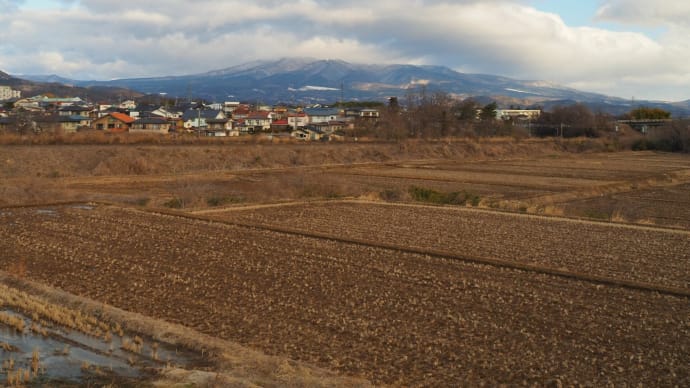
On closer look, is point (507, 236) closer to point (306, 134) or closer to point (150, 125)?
point (306, 134)

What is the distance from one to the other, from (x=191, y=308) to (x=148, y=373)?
255 cm

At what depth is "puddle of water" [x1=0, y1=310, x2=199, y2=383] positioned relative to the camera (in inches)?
290

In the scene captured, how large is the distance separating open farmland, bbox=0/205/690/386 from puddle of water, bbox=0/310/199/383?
38.3 inches

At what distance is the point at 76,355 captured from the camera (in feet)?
26.1

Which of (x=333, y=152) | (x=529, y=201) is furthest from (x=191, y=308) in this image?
(x=333, y=152)

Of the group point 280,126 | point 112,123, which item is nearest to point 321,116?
point 280,126

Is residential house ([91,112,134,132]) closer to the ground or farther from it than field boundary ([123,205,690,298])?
farther from it

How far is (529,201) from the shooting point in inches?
1027

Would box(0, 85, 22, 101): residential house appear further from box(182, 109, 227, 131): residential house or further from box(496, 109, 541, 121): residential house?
box(496, 109, 541, 121): residential house

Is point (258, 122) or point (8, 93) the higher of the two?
point (8, 93)

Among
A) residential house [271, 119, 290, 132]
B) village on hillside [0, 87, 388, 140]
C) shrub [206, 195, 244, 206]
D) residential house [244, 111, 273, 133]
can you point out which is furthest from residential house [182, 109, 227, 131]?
shrub [206, 195, 244, 206]

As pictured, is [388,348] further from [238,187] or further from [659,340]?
[238,187]

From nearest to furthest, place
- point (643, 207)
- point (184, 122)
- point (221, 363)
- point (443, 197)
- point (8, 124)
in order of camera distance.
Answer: point (221, 363) < point (443, 197) < point (643, 207) < point (8, 124) < point (184, 122)

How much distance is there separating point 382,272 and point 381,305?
7.72 ft
